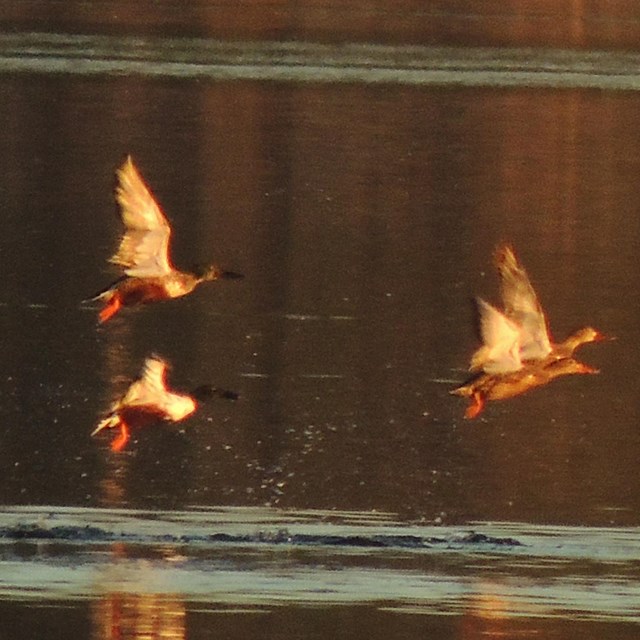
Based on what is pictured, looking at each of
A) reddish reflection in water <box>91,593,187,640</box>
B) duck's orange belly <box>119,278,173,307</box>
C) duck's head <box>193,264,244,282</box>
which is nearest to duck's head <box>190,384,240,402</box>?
duck's orange belly <box>119,278,173,307</box>

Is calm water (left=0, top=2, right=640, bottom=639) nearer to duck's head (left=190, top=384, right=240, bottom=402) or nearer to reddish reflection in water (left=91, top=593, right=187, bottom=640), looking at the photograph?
reddish reflection in water (left=91, top=593, right=187, bottom=640)

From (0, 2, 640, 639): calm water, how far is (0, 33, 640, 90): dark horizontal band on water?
2.09 ft

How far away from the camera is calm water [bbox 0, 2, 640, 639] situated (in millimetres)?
10898

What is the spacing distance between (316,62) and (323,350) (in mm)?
18534

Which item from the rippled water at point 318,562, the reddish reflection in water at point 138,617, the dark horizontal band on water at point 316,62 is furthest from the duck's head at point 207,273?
the dark horizontal band on water at point 316,62

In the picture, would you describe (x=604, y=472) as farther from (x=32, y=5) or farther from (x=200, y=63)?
(x=32, y=5)

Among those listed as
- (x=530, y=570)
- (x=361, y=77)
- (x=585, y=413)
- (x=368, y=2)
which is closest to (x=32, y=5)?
(x=368, y=2)

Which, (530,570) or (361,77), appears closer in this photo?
(530,570)

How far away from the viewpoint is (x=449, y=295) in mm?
18000

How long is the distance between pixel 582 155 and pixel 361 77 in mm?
6250

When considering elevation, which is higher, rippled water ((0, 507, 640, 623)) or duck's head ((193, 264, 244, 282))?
duck's head ((193, 264, 244, 282))

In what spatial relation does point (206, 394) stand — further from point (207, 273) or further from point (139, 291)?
point (207, 273)

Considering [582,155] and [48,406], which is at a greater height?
[582,155]

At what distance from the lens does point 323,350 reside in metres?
15.8
